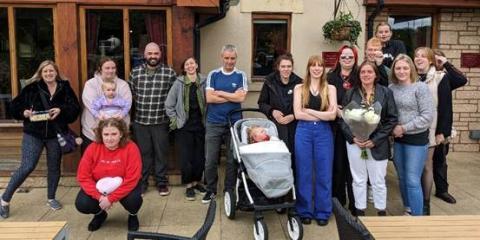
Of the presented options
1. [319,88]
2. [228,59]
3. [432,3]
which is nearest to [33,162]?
[228,59]

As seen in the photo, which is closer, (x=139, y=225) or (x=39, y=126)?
(x=139, y=225)

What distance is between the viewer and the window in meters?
7.34

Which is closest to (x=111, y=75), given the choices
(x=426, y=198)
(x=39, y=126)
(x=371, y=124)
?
(x=39, y=126)

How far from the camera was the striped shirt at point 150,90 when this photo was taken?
5340 mm

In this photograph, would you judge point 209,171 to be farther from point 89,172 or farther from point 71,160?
point 71,160

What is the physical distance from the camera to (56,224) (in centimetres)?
280

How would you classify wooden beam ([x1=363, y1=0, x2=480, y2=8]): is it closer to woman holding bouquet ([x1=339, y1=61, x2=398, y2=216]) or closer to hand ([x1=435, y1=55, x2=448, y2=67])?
hand ([x1=435, y1=55, x2=448, y2=67])

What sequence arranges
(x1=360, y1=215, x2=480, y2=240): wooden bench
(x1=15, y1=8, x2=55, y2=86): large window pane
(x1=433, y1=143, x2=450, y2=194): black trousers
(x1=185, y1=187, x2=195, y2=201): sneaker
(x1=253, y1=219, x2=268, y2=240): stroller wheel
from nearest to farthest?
(x1=360, y1=215, x2=480, y2=240): wooden bench
(x1=253, y1=219, x2=268, y2=240): stroller wheel
(x1=185, y1=187, x2=195, y2=201): sneaker
(x1=433, y1=143, x2=450, y2=194): black trousers
(x1=15, y1=8, x2=55, y2=86): large window pane

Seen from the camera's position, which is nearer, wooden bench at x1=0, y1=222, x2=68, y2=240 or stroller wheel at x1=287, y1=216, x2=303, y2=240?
wooden bench at x1=0, y1=222, x2=68, y2=240

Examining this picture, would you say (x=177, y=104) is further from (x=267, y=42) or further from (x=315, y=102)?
(x=267, y=42)

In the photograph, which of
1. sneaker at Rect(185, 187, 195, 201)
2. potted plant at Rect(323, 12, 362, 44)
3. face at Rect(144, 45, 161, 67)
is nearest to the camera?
face at Rect(144, 45, 161, 67)

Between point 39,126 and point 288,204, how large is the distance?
2.73 meters

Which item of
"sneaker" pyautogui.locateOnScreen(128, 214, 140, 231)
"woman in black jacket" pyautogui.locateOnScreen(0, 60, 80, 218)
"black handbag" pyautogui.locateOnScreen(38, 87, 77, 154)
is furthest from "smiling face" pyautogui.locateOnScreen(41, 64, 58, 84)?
"sneaker" pyautogui.locateOnScreen(128, 214, 140, 231)

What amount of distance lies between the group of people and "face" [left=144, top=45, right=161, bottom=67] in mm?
11
